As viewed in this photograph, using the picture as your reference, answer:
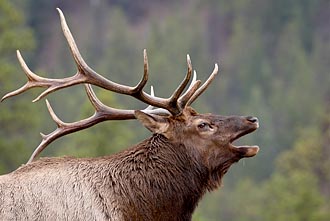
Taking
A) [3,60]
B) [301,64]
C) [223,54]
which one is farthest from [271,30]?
[3,60]

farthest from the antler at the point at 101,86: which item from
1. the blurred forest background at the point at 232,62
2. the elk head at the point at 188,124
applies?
the blurred forest background at the point at 232,62

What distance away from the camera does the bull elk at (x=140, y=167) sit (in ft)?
35.4

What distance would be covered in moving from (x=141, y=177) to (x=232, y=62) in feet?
318

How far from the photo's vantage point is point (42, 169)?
10.9 metres

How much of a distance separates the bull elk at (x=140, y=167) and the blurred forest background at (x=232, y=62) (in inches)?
1469

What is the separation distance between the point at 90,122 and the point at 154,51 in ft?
277

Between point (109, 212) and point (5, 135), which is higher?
point (109, 212)

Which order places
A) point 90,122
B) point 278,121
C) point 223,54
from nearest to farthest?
point 90,122 < point 278,121 < point 223,54

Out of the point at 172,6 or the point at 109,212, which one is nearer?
the point at 109,212

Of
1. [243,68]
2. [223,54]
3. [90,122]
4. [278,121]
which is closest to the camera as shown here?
[90,122]

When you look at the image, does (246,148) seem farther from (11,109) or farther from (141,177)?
(11,109)

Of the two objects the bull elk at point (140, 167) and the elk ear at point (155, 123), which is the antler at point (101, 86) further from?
the elk ear at point (155, 123)

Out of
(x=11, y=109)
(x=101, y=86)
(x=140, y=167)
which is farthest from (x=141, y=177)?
(x=11, y=109)

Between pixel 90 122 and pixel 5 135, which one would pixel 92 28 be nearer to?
pixel 5 135
